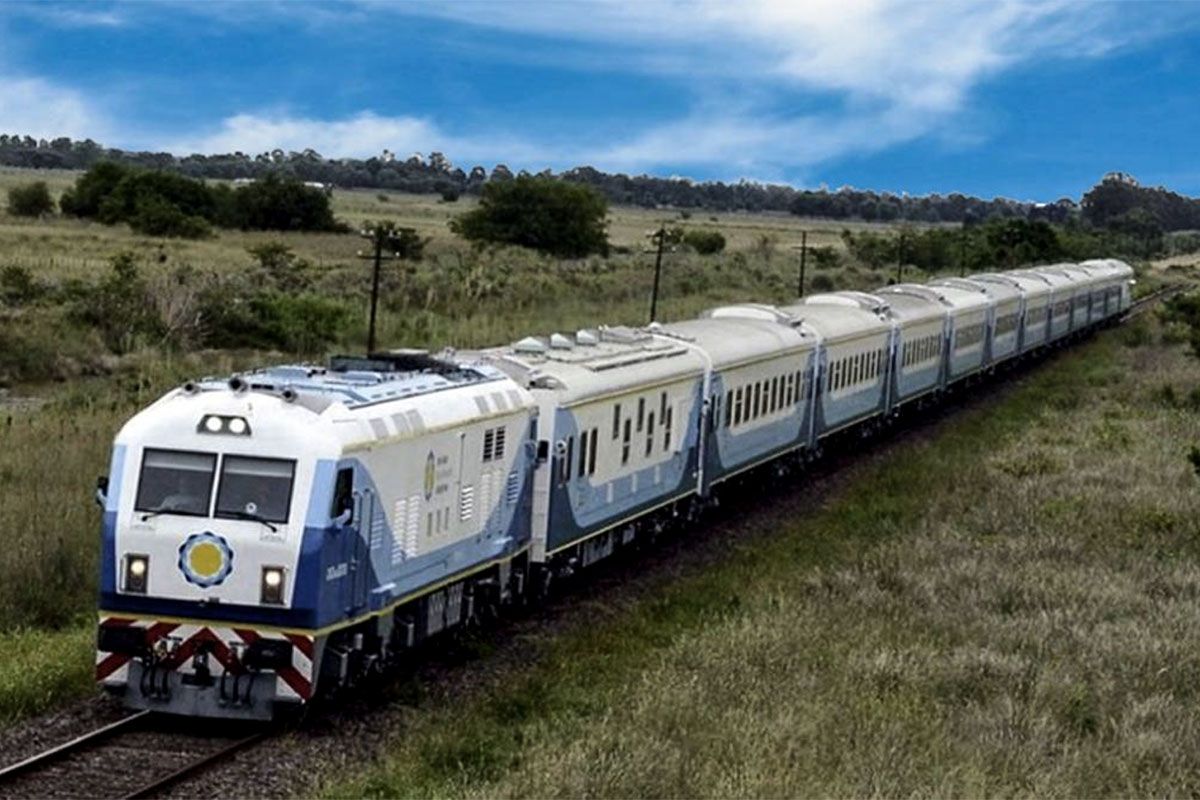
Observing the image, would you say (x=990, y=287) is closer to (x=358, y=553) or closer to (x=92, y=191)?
(x=358, y=553)

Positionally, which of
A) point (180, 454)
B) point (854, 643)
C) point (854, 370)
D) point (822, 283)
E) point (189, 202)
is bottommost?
point (854, 643)

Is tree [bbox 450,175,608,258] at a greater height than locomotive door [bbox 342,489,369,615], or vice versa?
tree [bbox 450,175,608,258]

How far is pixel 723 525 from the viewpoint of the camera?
30.0 meters

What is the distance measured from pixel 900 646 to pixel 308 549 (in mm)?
6575

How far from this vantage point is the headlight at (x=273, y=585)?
1536 centimetres

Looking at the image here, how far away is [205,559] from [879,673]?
6.23 meters

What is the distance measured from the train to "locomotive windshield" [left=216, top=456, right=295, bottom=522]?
0.01 metres

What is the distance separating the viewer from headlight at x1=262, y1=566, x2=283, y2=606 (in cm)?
1536

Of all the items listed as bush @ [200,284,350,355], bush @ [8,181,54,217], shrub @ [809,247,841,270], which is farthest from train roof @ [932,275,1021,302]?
shrub @ [809,247,841,270]

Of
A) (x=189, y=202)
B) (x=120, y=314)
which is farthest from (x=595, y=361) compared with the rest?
(x=189, y=202)

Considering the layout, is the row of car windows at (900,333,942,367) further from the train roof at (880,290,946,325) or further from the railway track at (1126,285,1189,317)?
the railway track at (1126,285,1189,317)

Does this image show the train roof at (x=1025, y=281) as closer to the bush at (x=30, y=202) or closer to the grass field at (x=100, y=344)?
the grass field at (x=100, y=344)

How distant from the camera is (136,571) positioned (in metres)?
15.6

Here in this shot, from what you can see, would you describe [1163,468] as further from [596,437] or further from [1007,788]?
[1007,788]
